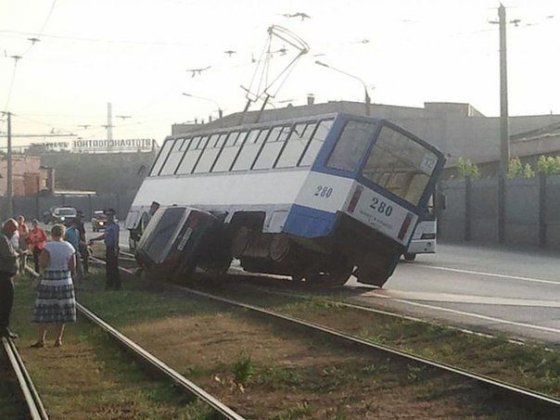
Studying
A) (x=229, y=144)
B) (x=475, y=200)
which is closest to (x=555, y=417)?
(x=229, y=144)

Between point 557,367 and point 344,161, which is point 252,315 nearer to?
point 344,161

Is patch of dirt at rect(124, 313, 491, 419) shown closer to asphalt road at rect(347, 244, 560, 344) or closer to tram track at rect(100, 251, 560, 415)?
tram track at rect(100, 251, 560, 415)

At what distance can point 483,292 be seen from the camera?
72.0 ft

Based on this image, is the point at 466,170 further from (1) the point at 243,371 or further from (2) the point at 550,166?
(1) the point at 243,371

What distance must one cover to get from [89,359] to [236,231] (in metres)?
10.3

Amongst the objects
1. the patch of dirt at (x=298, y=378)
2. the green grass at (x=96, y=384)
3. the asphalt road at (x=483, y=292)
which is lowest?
the green grass at (x=96, y=384)

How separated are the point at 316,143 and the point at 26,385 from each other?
11.1m

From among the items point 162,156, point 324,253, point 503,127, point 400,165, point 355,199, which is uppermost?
point 503,127

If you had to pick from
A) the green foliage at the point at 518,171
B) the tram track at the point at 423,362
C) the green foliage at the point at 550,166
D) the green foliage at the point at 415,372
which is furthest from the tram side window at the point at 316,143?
the green foliage at the point at 550,166

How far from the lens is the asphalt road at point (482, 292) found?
16.1m

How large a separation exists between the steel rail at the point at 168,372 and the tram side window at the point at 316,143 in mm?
5748

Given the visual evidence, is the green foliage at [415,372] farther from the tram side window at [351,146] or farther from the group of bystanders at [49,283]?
the tram side window at [351,146]

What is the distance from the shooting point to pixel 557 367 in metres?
11.4

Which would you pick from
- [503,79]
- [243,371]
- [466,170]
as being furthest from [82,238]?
[466,170]
